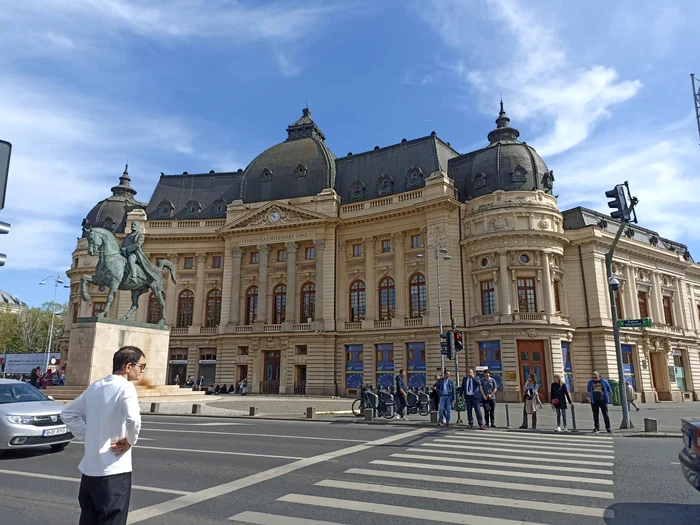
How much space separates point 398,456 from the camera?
10938 millimetres

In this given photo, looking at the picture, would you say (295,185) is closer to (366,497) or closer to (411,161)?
(411,161)

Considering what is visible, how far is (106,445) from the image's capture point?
149 inches

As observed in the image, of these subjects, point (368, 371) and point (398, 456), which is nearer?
point (398, 456)

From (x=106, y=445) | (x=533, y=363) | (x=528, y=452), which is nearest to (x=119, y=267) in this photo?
(x=528, y=452)

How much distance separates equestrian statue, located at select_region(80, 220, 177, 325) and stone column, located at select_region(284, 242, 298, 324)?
18.3 meters

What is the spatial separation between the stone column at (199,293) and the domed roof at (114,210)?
1112cm

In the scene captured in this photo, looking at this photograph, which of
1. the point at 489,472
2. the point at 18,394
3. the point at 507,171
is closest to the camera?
the point at 489,472

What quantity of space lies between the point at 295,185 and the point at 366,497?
44.8m

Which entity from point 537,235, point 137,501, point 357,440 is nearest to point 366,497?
point 137,501

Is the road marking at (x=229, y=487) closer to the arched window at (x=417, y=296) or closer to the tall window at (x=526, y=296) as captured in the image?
the tall window at (x=526, y=296)

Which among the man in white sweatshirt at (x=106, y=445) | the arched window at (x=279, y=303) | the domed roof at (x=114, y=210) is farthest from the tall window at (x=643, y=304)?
the domed roof at (x=114, y=210)

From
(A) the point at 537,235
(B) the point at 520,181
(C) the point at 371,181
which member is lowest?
(A) the point at 537,235

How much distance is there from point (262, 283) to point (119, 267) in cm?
2218

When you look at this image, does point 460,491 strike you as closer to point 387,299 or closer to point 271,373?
point 387,299
